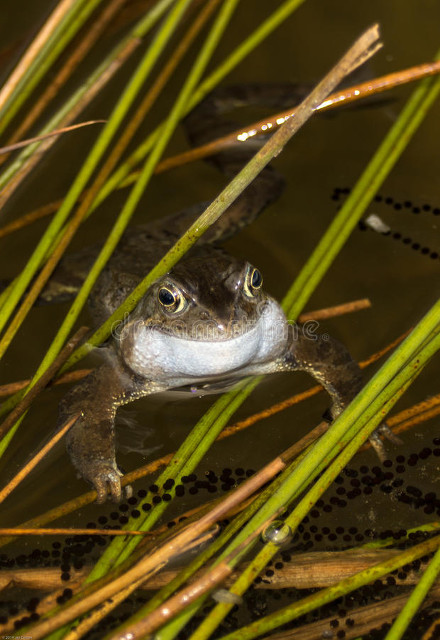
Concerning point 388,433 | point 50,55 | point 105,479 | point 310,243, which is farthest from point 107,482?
point 50,55

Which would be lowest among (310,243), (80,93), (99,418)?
(99,418)

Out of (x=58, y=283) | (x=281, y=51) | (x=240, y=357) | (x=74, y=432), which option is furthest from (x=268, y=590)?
(x=281, y=51)

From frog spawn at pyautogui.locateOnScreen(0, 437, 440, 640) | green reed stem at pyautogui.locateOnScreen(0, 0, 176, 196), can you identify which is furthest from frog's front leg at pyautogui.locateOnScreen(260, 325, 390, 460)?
green reed stem at pyautogui.locateOnScreen(0, 0, 176, 196)

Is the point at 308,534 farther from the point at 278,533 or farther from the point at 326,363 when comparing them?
the point at 326,363

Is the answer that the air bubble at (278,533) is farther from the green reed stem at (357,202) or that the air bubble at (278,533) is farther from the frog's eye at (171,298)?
the green reed stem at (357,202)

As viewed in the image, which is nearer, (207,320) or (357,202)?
(207,320)

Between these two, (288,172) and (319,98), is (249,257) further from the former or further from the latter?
(319,98)
